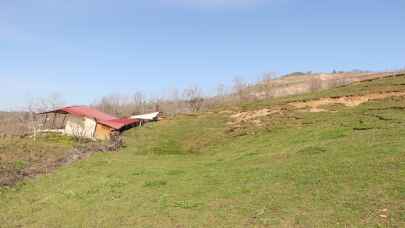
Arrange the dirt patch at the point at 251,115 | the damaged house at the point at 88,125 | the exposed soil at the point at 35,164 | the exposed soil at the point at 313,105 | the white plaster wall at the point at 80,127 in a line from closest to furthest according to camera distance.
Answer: the exposed soil at the point at 35,164 < the exposed soil at the point at 313,105 < the dirt patch at the point at 251,115 < the damaged house at the point at 88,125 < the white plaster wall at the point at 80,127

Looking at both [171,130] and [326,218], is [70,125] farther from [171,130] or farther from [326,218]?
[326,218]

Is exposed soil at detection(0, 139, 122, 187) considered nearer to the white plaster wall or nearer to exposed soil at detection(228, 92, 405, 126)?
exposed soil at detection(228, 92, 405, 126)

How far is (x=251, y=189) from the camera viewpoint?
37.9 ft

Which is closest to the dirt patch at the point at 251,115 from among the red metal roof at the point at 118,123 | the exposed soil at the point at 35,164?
the exposed soil at the point at 35,164

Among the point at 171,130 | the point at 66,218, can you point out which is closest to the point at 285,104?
the point at 171,130

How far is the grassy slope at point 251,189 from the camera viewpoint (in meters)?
9.13

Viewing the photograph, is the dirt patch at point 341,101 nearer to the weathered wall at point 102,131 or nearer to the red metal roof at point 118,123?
the red metal roof at point 118,123

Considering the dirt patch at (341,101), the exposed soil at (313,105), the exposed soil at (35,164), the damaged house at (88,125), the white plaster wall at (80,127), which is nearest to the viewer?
the exposed soil at (35,164)

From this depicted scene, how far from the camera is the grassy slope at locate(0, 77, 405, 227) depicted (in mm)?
9133

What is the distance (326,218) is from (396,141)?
7.67 metres

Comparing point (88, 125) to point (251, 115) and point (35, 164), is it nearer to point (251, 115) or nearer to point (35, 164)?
point (251, 115)

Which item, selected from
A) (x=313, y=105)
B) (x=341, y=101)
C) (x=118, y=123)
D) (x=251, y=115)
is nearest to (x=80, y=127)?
(x=118, y=123)

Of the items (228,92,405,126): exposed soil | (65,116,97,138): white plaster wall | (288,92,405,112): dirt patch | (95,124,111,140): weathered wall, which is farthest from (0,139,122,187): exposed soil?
(65,116,97,138): white plaster wall

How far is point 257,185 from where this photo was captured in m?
11.8
